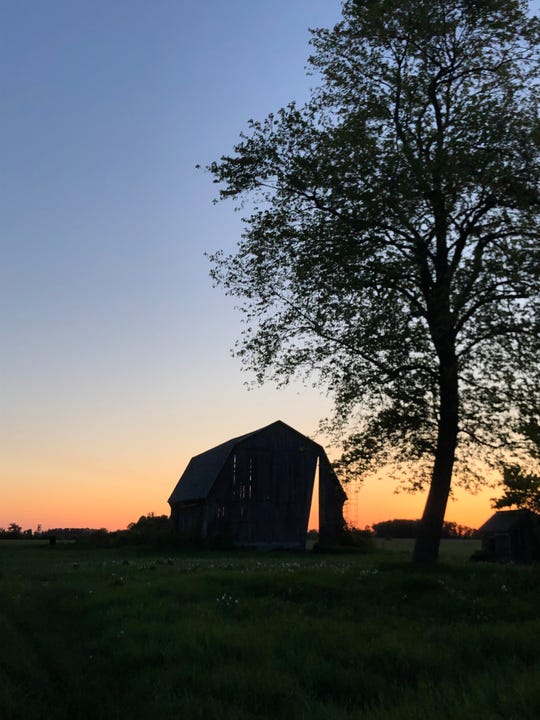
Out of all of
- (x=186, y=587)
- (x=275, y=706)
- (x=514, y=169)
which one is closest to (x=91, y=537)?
(x=186, y=587)

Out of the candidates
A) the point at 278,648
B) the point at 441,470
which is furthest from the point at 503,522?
the point at 278,648

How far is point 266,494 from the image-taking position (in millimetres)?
53469

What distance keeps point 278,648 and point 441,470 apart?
1299 cm

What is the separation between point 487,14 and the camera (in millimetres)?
23828

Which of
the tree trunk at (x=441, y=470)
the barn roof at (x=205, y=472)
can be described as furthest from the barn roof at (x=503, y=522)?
the tree trunk at (x=441, y=470)

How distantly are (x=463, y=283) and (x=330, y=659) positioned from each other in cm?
1348

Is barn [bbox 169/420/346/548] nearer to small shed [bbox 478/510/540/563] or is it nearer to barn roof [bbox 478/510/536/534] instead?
barn roof [bbox 478/510/536/534]

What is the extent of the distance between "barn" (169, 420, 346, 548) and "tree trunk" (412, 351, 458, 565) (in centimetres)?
2921

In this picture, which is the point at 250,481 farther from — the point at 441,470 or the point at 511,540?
the point at 441,470

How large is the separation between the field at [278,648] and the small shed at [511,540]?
102ft

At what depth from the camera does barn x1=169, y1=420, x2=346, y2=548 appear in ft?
173

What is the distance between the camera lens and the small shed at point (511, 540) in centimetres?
4800

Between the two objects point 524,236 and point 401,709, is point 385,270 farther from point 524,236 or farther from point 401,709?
point 401,709

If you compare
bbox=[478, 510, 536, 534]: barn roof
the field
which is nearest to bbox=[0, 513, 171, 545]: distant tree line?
bbox=[478, 510, 536, 534]: barn roof
